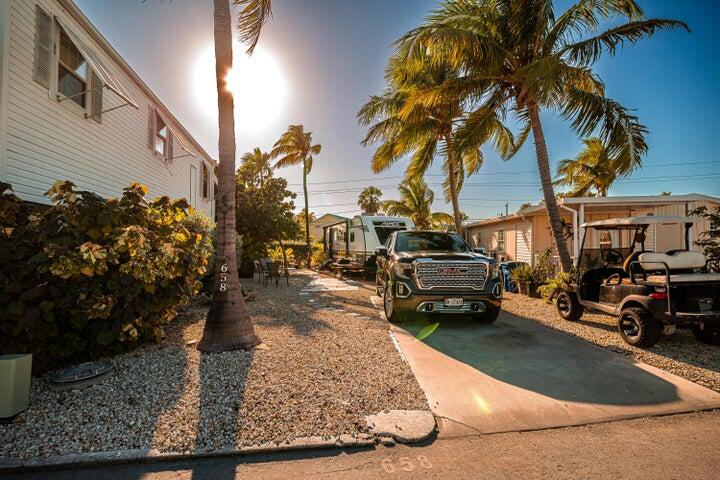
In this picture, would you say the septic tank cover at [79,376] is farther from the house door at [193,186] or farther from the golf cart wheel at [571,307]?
the house door at [193,186]

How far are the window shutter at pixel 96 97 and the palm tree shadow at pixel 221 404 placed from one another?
6.15 m

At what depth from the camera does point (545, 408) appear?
3.63 metres

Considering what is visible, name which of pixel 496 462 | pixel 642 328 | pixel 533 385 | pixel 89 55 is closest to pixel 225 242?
pixel 496 462

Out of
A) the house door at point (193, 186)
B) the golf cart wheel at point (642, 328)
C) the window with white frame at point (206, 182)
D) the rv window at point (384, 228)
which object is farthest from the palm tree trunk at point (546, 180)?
the window with white frame at point (206, 182)

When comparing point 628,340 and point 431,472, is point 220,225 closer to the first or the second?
point 431,472

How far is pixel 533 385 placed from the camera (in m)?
4.20

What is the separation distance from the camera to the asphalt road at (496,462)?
2629 millimetres

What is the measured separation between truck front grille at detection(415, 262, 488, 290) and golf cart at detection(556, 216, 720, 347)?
2208 mm

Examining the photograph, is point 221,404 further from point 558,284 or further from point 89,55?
point 558,284

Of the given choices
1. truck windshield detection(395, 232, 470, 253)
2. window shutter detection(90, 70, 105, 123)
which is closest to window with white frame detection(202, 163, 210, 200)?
window shutter detection(90, 70, 105, 123)

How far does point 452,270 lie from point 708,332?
414cm

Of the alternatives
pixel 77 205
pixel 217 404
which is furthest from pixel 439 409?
pixel 77 205

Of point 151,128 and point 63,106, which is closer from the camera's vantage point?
point 63,106

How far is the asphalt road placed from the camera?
104 inches
